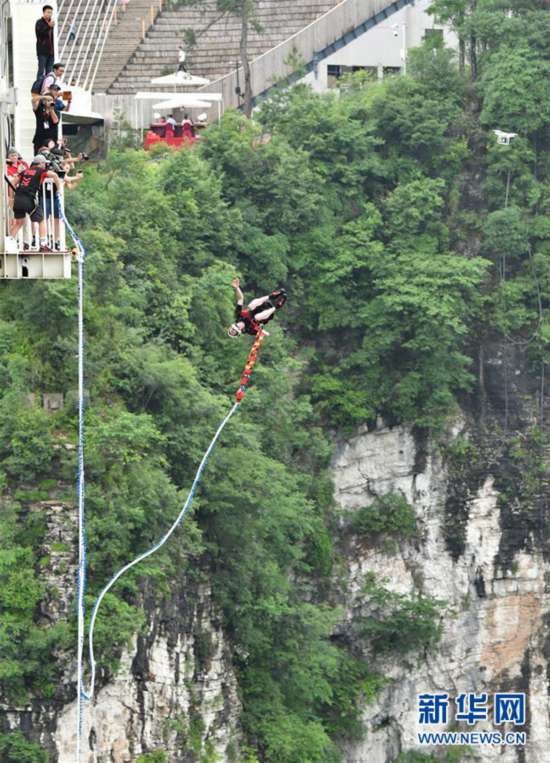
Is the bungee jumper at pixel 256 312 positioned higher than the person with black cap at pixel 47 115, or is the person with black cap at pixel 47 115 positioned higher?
the person with black cap at pixel 47 115

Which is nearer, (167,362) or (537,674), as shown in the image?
(167,362)

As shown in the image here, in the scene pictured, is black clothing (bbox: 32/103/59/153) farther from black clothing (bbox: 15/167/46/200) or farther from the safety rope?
the safety rope

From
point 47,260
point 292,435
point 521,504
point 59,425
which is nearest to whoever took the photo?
point 47,260

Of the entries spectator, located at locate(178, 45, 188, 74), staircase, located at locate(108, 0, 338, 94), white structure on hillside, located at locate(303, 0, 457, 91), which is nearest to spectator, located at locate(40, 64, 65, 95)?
spectator, located at locate(178, 45, 188, 74)

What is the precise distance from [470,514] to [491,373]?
12.0 ft

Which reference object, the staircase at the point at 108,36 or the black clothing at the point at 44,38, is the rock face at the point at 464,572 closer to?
the staircase at the point at 108,36

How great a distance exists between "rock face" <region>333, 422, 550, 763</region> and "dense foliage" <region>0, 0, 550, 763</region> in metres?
0.69

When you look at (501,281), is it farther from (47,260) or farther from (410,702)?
(47,260)

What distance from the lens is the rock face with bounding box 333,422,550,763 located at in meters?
74.2

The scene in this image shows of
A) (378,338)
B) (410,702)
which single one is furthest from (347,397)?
(410,702)

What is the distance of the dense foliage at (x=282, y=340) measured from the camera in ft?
197

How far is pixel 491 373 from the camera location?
249 ft

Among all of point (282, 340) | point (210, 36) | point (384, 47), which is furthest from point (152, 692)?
point (384, 47)

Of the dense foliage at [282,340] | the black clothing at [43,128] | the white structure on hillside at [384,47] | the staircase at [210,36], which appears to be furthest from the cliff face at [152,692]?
the white structure on hillside at [384,47]
